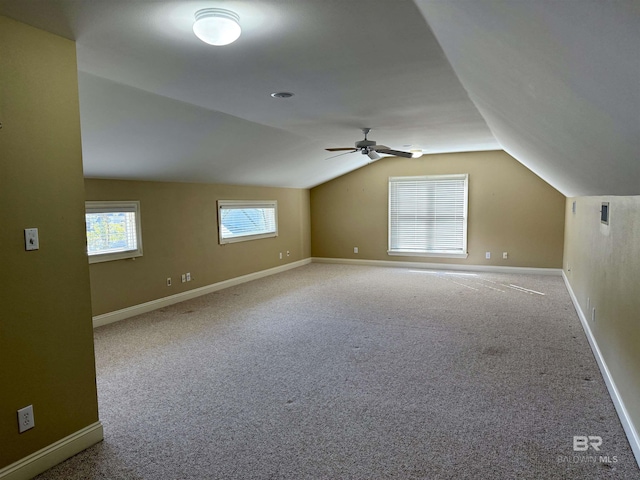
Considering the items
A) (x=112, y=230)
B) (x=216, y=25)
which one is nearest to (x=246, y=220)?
(x=112, y=230)

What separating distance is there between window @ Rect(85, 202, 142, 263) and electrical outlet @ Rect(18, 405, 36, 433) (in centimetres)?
267

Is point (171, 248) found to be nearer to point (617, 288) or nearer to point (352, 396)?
point (352, 396)

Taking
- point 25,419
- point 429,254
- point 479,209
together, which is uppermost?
point 479,209

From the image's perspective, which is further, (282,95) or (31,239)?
(282,95)

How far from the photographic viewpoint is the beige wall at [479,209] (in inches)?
290

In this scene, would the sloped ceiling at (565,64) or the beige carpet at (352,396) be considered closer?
the sloped ceiling at (565,64)

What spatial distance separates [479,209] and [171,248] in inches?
226

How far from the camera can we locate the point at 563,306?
523 centimetres

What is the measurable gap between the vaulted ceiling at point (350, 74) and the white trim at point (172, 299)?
1.67m

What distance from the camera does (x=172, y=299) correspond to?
561cm

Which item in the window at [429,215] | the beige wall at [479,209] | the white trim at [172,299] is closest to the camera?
the white trim at [172,299]

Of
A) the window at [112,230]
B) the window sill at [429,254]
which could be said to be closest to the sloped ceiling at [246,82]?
the window at [112,230]

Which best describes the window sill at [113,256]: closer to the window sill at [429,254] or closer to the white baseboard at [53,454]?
the white baseboard at [53,454]

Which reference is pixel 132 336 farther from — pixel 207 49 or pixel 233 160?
pixel 207 49
